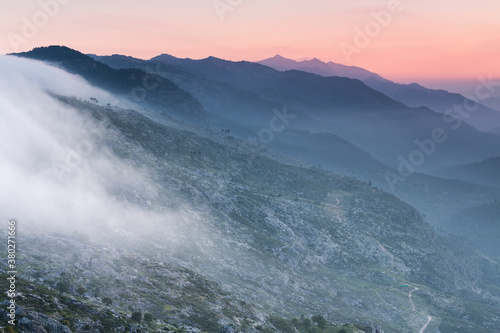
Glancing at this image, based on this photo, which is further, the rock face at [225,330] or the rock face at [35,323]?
the rock face at [225,330]

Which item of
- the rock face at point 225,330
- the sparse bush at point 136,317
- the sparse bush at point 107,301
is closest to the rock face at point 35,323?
the sparse bush at point 136,317

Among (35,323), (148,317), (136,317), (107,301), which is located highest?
(35,323)

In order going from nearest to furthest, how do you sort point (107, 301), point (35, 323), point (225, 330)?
point (35, 323) → point (107, 301) → point (225, 330)

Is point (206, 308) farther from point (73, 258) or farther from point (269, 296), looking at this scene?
point (269, 296)

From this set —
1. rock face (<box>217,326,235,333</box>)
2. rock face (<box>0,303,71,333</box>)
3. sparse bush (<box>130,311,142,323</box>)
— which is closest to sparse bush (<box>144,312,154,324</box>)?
sparse bush (<box>130,311,142,323</box>)

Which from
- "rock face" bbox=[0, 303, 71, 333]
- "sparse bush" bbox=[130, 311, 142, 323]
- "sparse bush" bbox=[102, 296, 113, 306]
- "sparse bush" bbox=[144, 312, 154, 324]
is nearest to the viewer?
"rock face" bbox=[0, 303, 71, 333]

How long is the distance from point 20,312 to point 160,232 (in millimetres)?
118563

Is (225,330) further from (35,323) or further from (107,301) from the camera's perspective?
(35,323)

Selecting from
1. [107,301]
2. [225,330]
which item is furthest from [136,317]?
[225,330]

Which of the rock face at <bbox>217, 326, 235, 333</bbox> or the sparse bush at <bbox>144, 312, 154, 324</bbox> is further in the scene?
the rock face at <bbox>217, 326, 235, 333</bbox>

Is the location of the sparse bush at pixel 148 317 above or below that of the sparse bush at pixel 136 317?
below

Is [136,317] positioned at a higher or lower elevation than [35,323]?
lower

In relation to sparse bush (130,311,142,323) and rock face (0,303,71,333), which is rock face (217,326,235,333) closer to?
sparse bush (130,311,142,323)

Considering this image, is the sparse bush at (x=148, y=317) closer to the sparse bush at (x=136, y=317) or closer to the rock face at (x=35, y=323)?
the sparse bush at (x=136, y=317)
